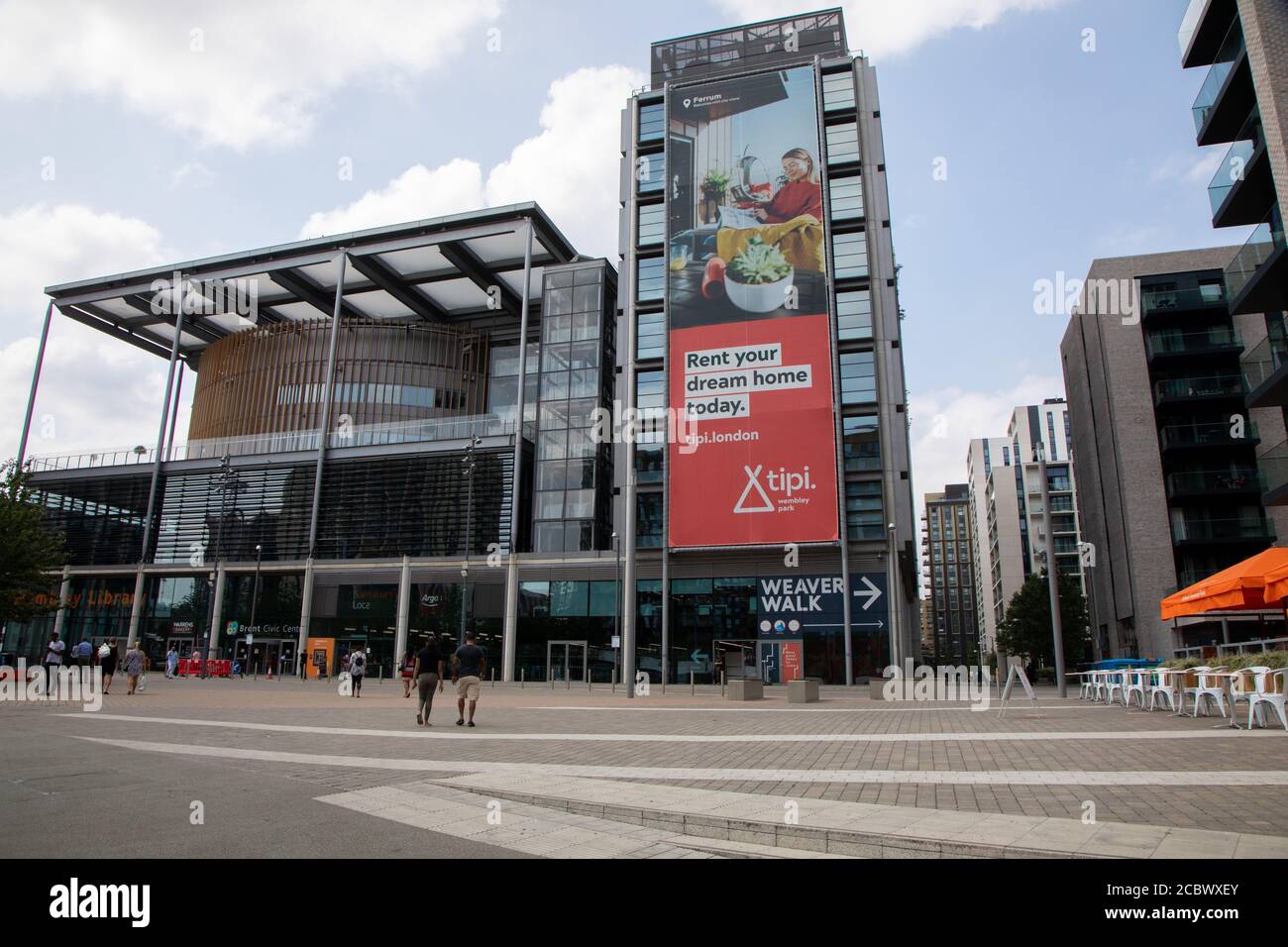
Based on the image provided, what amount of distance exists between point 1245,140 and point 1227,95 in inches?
61.9

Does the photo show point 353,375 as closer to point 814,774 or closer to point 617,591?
point 617,591

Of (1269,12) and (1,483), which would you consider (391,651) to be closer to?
(1,483)

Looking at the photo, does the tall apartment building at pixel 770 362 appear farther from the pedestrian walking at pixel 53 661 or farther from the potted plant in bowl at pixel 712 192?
the pedestrian walking at pixel 53 661

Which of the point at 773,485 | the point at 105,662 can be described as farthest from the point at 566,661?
the point at 105,662

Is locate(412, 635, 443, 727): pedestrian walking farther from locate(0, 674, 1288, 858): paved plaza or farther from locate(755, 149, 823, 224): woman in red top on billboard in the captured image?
locate(755, 149, 823, 224): woman in red top on billboard

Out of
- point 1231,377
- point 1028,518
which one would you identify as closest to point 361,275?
point 1231,377

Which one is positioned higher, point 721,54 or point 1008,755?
point 721,54

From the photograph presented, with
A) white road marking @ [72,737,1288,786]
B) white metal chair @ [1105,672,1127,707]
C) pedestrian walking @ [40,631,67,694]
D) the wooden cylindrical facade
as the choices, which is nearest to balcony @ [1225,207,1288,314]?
white metal chair @ [1105,672,1127,707]

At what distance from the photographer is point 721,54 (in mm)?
50406

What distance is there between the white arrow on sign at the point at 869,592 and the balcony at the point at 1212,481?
20000 mm

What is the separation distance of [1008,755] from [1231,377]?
47681mm

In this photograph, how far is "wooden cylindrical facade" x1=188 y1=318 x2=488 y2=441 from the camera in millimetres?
61469

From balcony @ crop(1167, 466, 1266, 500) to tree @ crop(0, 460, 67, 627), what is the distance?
56565 millimetres

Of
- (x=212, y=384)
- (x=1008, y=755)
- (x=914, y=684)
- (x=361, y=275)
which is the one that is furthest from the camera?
(x=212, y=384)
